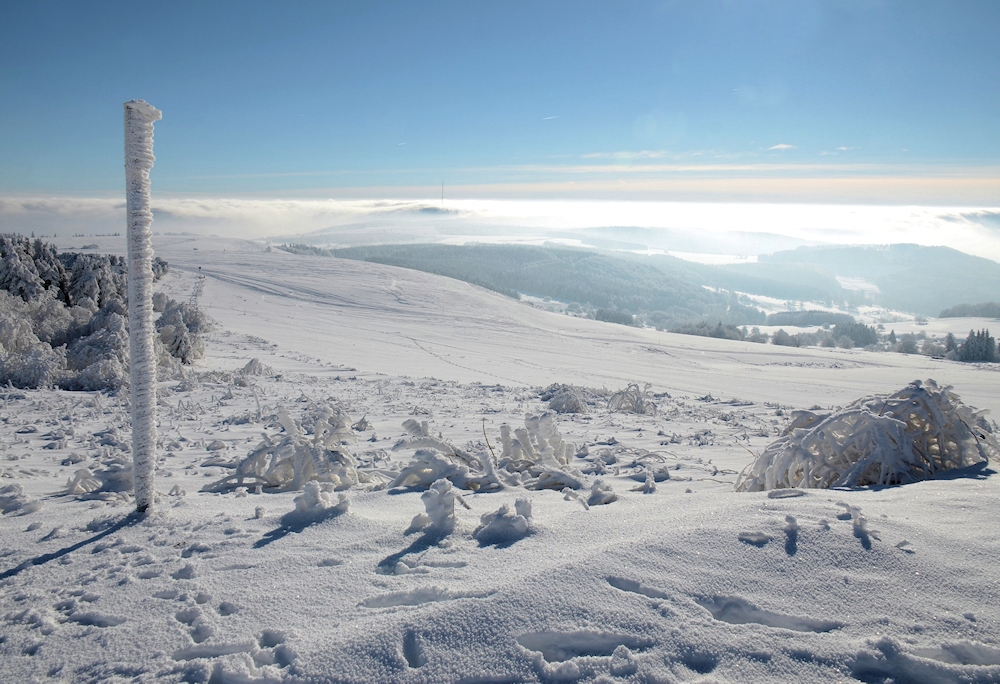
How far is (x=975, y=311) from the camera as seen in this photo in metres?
65.1

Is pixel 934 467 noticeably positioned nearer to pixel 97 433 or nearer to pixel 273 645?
pixel 273 645

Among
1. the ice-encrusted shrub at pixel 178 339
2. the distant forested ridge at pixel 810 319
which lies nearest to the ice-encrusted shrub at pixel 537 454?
the ice-encrusted shrub at pixel 178 339

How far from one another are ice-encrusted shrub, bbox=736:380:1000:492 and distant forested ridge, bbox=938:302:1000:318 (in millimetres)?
71119

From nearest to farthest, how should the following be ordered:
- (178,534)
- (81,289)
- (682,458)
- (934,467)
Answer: (178,534) < (934,467) < (682,458) < (81,289)

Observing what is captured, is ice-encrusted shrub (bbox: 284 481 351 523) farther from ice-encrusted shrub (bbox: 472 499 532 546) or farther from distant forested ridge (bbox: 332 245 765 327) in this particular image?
distant forested ridge (bbox: 332 245 765 327)

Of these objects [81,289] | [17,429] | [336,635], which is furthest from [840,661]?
[81,289]

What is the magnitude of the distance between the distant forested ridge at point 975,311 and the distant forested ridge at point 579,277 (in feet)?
80.4

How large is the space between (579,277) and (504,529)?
90130 millimetres

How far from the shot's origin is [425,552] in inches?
97.7

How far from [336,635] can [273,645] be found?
24cm

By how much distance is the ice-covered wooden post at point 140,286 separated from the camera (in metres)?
2.73

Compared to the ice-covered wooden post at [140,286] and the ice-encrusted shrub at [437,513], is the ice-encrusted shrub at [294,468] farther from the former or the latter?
the ice-encrusted shrub at [437,513]

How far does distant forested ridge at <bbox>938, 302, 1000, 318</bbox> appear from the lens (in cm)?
5951

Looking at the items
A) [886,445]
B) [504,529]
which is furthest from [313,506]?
[886,445]
